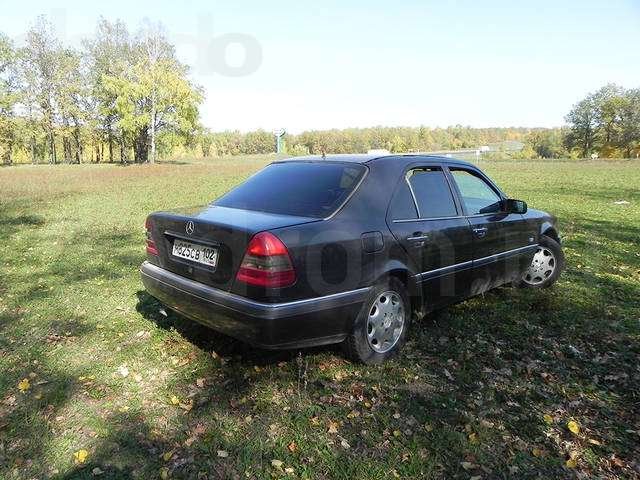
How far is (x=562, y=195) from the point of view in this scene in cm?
1755

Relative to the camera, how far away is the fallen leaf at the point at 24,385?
3.40m

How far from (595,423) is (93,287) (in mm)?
5504

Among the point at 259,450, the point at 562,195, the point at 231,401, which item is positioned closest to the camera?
the point at 259,450

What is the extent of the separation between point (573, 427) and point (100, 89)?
53.0 m

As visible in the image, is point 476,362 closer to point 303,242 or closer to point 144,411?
point 303,242

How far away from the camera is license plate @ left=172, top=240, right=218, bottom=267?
3.27m

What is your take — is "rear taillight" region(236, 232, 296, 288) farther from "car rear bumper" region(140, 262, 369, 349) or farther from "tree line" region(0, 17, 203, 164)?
"tree line" region(0, 17, 203, 164)

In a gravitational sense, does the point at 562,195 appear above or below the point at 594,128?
below

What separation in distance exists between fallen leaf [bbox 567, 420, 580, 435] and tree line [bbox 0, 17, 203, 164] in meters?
45.0

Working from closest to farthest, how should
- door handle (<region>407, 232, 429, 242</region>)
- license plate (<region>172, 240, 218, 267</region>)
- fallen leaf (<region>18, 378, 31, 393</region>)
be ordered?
license plate (<region>172, 240, 218, 267</region>) < fallen leaf (<region>18, 378, 31, 393</region>) < door handle (<region>407, 232, 429, 242</region>)

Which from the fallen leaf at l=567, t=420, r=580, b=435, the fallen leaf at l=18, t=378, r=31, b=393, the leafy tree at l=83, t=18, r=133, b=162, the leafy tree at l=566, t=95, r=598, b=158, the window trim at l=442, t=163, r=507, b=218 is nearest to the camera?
the fallen leaf at l=567, t=420, r=580, b=435

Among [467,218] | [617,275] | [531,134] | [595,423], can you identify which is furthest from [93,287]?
[531,134]

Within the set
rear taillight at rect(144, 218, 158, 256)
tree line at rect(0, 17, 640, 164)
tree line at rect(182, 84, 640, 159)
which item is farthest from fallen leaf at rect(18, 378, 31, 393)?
tree line at rect(182, 84, 640, 159)

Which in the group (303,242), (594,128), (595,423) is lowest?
(595,423)
